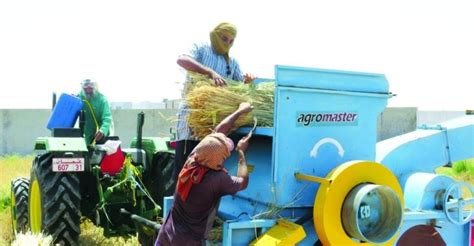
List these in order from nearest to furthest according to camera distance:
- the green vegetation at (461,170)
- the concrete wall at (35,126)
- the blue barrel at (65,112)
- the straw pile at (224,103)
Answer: the straw pile at (224,103) → the blue barrel at (65,112) → the green vegetation at (461,170) → the concrete wall at (35,126)

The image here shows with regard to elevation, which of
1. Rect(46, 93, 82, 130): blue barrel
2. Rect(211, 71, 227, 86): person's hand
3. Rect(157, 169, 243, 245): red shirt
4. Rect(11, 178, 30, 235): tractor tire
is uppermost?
Rect(211, 71, 227, 86): person's hand

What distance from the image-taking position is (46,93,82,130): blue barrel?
6.75 meters

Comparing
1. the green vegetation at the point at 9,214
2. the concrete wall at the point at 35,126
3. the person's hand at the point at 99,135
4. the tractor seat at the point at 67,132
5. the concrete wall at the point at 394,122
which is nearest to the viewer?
the tractor seat at the point at 67,132

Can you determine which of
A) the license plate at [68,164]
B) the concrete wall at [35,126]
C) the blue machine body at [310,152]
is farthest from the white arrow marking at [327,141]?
the concrete wall at [35,126]

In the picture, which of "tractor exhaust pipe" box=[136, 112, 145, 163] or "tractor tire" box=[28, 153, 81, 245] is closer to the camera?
"tractor tire" box=[28, 153, 81, 245]

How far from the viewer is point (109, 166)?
6176 millimetres

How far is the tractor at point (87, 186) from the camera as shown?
5641 millimetres

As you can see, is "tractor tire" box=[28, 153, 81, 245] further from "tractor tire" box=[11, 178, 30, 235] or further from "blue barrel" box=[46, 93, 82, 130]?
"blue barrel" box=[46, 93, 82, 130]

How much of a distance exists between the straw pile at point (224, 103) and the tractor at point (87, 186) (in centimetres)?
163

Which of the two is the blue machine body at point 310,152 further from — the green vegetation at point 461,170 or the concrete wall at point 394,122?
the concrete wall at point 394,122

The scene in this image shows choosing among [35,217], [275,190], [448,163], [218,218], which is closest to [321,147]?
[275,190]

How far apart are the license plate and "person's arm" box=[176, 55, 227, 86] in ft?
6.45

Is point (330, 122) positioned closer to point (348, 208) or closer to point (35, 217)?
point (348, 208)

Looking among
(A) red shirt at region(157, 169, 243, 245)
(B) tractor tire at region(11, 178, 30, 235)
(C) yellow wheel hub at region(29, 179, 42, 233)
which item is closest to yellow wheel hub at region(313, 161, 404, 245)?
(A) red shirt at region(157, 169, 243, 245)
